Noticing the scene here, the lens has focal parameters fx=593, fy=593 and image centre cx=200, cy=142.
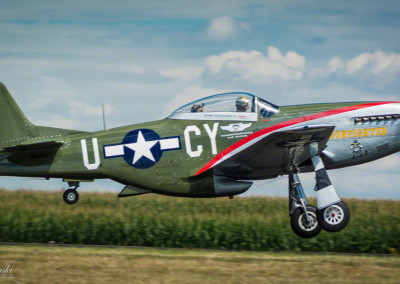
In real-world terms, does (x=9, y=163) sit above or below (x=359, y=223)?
above

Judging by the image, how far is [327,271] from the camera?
9.73m

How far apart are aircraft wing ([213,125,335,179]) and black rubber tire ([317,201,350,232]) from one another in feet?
3.60

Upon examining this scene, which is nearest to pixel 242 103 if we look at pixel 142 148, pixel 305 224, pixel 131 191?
pixel 142 148

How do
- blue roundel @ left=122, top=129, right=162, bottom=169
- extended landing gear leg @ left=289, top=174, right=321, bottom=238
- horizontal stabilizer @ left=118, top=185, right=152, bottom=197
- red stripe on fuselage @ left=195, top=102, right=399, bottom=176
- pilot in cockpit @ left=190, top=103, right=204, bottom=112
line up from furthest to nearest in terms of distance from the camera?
horizontal stabilizer @ left=118, top=185, right=152, bottom=197 → blue roundel @ left=122, top=129, right=162, bottom=169 → pilot in cockpit @ left=190, top=103, right=204, bottom=112 → extended landing gear leg @ left=289, top=174, right=321, bottom=238 → red stripe on fuselage @ left=195, top=102, right=399, bottom=176

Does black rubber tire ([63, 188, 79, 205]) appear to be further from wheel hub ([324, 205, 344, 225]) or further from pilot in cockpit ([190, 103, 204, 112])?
Result: wheel hub ([324, 205, 344, 225])

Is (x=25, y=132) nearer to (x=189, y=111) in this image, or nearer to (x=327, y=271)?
(x=189, y=111)

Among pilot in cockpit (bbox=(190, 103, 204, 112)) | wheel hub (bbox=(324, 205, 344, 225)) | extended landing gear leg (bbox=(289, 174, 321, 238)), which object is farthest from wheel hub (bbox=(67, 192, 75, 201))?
wheel hub (bbox=(324, 205, 344, 225))

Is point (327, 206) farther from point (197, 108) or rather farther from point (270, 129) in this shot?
point (197, 108)

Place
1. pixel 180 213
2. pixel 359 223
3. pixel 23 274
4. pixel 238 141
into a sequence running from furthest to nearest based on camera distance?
pixel 180 213
pixel 359 223
pixel 238 141
pixel 23 274

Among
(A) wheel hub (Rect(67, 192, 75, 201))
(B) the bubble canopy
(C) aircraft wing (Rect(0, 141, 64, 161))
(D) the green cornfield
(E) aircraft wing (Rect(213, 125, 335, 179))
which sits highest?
(B) the bubble canopy

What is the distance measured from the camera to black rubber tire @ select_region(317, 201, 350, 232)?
1083 centimetres

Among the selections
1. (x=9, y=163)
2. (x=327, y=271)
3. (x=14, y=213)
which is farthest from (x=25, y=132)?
(x=327, y=271)

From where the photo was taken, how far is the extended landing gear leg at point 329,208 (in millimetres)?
10820

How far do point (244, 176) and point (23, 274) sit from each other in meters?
4.62
